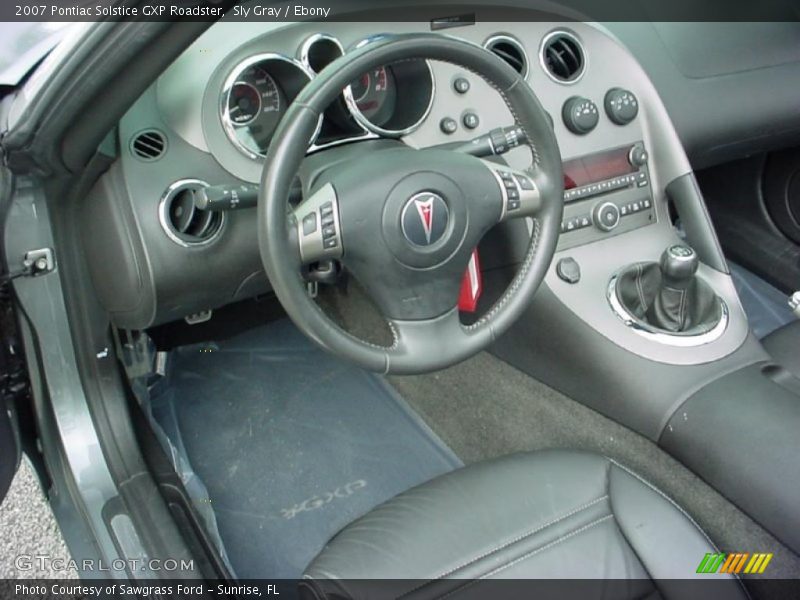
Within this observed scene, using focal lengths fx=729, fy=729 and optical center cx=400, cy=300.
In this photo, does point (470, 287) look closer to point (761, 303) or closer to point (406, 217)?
point (406, 217)

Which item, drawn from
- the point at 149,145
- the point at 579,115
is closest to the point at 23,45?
the point at 149,145

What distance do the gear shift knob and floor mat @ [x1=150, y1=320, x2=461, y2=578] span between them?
596 mm

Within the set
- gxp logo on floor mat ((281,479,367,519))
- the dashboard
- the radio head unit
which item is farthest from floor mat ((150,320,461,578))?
the radio head unit

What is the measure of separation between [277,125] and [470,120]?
348mm

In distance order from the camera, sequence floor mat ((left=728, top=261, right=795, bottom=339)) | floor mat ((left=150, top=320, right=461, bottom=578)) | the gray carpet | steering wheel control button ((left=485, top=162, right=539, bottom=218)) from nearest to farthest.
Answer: steering wheel control button ((left=485, top=162, right=539, bottom=218)), the gray carpet, floor mat ((left=150, top=320, right=461, bottom=578)), floor mat ((left=728, top=261, right=795, bottom=339))

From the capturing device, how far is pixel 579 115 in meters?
1.36

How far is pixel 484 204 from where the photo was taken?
964 millimetres

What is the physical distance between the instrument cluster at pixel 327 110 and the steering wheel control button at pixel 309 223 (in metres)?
0.22

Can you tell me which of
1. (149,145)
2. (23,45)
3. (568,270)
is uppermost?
(23,45)

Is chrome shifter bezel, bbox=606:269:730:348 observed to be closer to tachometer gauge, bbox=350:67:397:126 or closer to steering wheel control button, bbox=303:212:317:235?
tachometer gauge, bbox=350:67:397:126

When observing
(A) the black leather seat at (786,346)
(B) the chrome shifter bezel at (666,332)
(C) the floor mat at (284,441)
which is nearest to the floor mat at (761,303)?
(A) the black leather seat at (786,346)

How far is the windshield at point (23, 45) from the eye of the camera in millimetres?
904

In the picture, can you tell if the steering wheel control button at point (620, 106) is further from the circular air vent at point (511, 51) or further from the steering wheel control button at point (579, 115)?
the circular air vent at point (511, 51)

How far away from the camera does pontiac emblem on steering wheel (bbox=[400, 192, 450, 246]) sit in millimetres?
915
